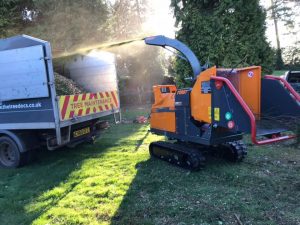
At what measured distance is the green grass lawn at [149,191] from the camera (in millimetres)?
4418

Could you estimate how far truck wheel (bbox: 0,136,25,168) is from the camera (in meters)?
7.13

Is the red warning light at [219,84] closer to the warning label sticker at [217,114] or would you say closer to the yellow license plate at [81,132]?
the warning label sticker at [217,114]

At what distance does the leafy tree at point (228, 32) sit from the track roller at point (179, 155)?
16.1 feet

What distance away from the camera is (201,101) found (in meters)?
5.64

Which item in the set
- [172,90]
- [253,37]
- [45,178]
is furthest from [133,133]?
[253,37]

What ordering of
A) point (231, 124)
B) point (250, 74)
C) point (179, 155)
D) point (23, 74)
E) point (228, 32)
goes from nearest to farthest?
point (231, 124) → point (250, 74) → point (179, 155) → point (23, 74) → point (228, 32)

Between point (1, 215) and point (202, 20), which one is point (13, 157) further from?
point (202, 20)

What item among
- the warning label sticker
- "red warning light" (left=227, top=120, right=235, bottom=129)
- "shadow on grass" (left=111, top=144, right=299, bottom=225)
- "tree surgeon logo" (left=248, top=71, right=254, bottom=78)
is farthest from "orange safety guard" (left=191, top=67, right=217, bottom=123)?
"shadow on grass" (left=111, top=144, right=299, bottom=225)

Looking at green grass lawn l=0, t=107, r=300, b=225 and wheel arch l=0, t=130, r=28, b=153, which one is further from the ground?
wheel arch l=0, t=130, r=28, b=153

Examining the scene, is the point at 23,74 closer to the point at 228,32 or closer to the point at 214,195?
the point at 214,195

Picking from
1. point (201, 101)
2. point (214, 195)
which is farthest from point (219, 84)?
point (214, 195)

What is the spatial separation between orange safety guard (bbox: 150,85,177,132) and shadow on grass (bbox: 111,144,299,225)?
2.57ft

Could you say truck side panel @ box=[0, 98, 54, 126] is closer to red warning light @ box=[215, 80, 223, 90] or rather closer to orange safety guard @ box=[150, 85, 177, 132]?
orange safety guard @ box=[150, 85, 177, 132]

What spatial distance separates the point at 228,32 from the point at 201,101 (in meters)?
6.20
